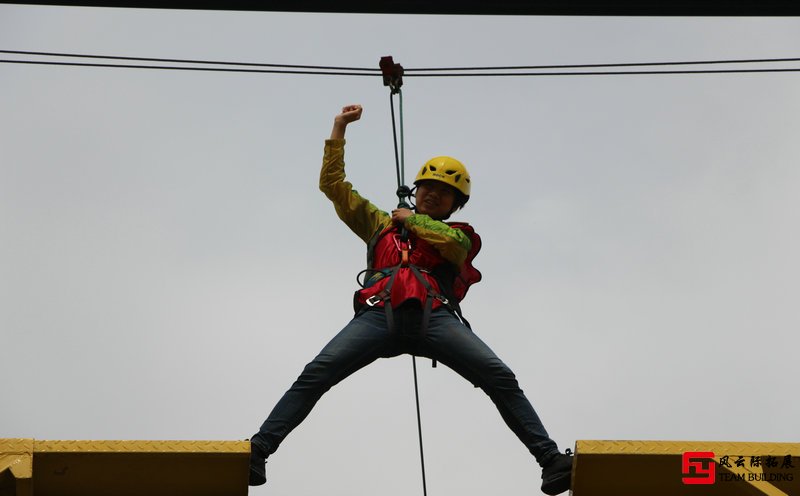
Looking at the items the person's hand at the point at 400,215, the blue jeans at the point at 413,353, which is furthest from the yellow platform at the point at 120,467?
the person's hand at the point at 400,215

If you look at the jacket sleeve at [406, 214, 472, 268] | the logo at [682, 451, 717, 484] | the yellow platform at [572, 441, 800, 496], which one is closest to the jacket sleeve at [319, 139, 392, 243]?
the jacket sleeve at [406, 214, 472, 268]

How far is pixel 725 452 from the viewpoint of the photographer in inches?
167

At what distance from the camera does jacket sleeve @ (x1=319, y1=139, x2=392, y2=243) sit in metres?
5.74

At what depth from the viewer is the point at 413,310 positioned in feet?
17.4

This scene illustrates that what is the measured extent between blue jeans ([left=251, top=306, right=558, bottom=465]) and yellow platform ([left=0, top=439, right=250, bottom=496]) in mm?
557

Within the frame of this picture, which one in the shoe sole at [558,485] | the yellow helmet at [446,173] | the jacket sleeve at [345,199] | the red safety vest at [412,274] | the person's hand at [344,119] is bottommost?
the shoe sole at [558,485]

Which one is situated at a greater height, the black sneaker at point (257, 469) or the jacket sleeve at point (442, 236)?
the jacket sleeve at point (442, 236)

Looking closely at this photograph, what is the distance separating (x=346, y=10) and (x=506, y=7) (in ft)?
2.72

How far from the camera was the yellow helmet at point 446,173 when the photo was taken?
600 cm

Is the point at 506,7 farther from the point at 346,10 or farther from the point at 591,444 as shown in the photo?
the point at 591,444

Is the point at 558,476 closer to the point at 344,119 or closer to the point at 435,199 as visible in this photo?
the point at 435,199

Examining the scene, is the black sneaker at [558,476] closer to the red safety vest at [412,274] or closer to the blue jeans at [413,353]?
the blue jeans at [413,353]

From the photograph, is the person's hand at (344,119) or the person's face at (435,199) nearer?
the person's hand at (344,119)

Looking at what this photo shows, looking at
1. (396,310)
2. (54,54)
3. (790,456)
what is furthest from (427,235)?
(54,54)
